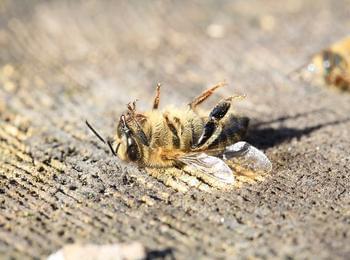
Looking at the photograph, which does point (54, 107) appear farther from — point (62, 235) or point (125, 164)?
point (62, 235)

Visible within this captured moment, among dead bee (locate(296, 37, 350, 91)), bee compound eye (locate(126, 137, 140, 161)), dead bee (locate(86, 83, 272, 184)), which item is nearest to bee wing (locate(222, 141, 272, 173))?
dead bee (locate(86, 83, 272, 184))

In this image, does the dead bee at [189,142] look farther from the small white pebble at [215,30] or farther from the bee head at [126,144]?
the small white pebble at [215,30]

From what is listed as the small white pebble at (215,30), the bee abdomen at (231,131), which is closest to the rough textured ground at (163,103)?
the small white pebble at (215,30)

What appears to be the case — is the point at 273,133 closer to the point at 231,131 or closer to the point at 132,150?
the point at 231,131

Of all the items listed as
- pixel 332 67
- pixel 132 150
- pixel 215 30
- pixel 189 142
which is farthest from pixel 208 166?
pixel 215 30

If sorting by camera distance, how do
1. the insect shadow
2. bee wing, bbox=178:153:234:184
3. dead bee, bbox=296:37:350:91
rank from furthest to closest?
dead bee, bbox=296:37:350:91
the insect shadow
bee wing, bbox=178:153:234:184

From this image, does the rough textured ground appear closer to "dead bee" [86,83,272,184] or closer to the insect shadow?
the insect shadow
